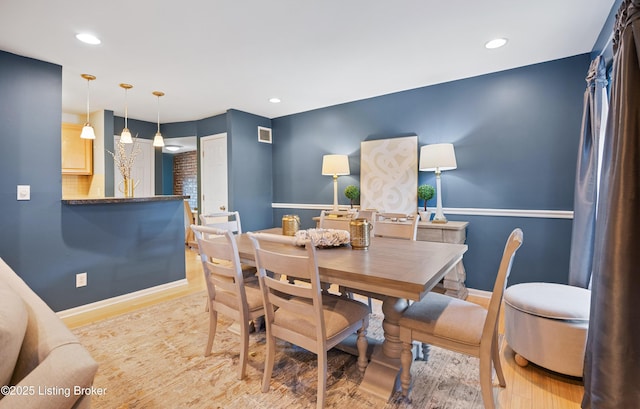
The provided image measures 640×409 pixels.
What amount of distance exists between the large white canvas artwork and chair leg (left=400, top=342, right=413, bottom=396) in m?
2.26

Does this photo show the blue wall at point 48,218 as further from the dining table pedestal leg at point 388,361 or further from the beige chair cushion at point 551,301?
the beige chair cushion at point 551,301

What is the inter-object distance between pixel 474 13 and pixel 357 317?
2224 millimetres

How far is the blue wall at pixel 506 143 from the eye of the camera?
2.96m

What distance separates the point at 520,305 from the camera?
196 centimetres

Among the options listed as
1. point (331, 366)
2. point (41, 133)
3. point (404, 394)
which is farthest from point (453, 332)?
point (41, 133)

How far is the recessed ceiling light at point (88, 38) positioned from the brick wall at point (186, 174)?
572 centimetres

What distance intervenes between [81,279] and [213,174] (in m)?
2.42

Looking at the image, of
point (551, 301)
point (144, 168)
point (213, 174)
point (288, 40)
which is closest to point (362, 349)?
Result: point (551, 301)

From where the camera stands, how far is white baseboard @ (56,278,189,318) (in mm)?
2961

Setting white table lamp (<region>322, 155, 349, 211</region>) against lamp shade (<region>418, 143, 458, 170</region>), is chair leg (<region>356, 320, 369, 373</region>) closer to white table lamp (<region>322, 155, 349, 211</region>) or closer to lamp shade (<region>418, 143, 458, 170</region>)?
lamp shade (<region>418, 143, 458, 170</region>)

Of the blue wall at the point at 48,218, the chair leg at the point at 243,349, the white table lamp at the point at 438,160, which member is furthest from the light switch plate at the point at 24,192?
the white table lamp at the point at 438,160

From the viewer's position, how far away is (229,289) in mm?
1937

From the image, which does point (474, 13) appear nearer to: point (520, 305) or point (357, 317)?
point (520, 305)

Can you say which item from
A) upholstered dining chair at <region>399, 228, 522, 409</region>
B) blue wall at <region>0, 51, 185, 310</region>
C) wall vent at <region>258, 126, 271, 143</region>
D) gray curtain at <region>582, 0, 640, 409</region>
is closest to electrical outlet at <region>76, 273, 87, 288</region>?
blue wall at <region>0, 51, 185, 310</region>
